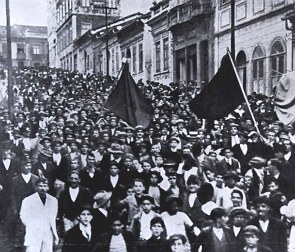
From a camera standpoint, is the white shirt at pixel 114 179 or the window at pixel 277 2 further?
the window at pixel 277 2

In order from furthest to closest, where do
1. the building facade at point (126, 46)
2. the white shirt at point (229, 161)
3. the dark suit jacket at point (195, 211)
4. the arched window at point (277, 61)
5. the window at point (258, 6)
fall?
the building facade at point (126, 46) → the window at point (258, 6) → the arched window at point (277, 61) → the white shirt at point (229, 161) → the dark suit jacket at point (195, 211)

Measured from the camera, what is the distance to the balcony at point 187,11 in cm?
1705

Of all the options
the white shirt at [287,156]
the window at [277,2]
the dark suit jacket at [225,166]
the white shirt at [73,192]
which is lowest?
the white shirt at [73,192]

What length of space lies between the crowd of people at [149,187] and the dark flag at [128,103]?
0.67 feet

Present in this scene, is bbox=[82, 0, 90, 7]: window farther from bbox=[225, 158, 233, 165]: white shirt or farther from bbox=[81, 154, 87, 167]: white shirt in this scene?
bbox=[225, 158, 233, 165]: white shirt

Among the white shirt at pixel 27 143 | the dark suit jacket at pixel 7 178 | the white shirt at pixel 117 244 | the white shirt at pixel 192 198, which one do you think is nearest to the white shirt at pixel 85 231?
the white shirt at pixel 117 244

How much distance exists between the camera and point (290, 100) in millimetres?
8320

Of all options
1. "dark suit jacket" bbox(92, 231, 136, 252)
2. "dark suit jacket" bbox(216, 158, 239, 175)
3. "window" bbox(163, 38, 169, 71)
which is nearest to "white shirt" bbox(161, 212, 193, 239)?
"dark suit jacket" bbox(92, 231, 136, 252)

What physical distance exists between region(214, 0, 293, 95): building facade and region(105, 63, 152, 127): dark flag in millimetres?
5654

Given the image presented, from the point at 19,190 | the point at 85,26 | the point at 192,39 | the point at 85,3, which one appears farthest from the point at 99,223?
the point at 85,26

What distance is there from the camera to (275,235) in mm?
5520

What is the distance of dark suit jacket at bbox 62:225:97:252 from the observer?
5.37 metres

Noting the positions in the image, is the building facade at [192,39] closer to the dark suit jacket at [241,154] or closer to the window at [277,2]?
the window at [277,2]

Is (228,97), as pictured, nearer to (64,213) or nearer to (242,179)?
(242,179)
